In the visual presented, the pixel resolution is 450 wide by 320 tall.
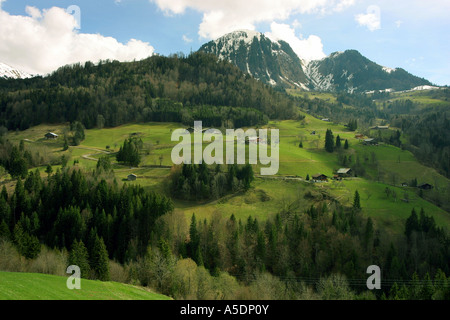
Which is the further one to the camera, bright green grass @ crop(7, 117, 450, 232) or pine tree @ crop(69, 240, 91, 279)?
bright green grass @ crop(7, 117, 450, 232)

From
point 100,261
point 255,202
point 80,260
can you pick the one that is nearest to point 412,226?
point 255,202

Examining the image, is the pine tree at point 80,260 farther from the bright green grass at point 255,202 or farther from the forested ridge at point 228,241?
the bright green grass at point 255,202

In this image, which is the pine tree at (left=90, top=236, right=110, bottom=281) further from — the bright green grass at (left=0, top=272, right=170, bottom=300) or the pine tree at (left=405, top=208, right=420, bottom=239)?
the pine tree at (left=405, top=208, right=420, bottom=239)

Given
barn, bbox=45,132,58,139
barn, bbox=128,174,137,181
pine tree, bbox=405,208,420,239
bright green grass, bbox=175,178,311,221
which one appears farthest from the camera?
barn, bbox=45,132,58,139

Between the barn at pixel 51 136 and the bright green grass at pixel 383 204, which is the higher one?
the barn at pixel 51 136

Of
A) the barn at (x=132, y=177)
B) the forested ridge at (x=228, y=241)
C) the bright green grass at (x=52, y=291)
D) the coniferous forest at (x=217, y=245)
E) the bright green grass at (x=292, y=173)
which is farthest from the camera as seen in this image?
the barn at (x=132, y=177)

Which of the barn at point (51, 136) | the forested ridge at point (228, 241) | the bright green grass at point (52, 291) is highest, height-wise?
the barn at point (51, 136)

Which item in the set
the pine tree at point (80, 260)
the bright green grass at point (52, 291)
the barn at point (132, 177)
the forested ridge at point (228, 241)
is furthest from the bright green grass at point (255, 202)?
the bright green grass at point (52, 291)

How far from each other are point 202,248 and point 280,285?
2071 centimetres

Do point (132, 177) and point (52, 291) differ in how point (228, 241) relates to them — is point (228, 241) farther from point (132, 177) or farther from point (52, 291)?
point (132, 177)

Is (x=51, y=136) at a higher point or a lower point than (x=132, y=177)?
higher

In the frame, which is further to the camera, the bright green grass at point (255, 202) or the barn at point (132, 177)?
the barn at point (132, 177)

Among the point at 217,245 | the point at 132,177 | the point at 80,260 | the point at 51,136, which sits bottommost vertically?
the point at 217,245

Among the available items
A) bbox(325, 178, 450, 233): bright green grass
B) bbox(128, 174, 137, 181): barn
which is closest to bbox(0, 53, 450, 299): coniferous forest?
bbox(325, 178, 450, 233): bright green grass
